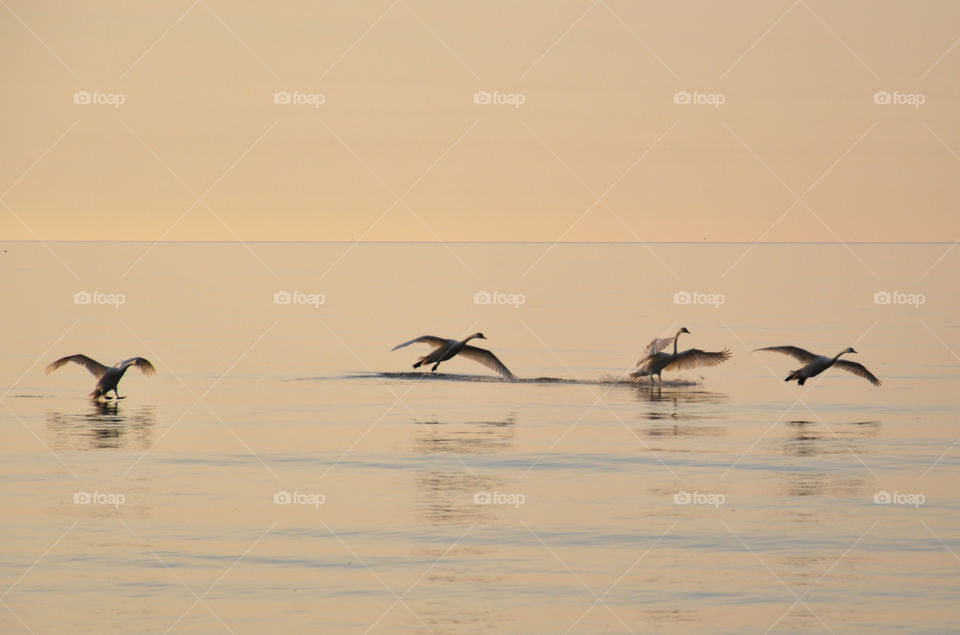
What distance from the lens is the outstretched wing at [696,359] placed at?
5016 centimetres

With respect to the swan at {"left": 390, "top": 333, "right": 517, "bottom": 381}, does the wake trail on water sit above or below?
above

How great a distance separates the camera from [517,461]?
35250mm

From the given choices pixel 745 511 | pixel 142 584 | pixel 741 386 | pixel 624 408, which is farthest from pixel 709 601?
pixel 741 386

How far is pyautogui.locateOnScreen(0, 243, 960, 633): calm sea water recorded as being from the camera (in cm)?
2414

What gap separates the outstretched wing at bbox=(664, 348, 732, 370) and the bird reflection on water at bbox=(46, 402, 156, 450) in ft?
59.0

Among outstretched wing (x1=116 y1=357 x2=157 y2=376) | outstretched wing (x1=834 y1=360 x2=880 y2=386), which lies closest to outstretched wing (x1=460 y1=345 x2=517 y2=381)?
outstretched wing (x1=116 y1=357 x2=157 y2=376)

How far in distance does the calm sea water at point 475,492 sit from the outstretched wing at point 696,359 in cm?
101

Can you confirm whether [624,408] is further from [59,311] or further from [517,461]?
[59,311]

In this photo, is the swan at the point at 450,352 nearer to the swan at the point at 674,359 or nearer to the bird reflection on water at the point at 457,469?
the bird reflection on water at the point at 457,469

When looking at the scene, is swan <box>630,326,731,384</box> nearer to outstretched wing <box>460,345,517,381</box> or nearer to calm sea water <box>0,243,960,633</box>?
calm sea water <box>0,243,960,633</box>

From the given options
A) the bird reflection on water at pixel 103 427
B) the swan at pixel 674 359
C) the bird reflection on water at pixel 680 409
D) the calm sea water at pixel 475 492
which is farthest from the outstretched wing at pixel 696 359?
the bird reflection on water at pixel 103 427

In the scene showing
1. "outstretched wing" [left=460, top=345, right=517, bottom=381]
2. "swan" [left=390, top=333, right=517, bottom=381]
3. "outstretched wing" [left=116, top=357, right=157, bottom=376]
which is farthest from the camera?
"outstretched wing" [left=460, top=345, right=517, bottom=381]

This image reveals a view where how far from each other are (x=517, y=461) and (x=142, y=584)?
40.4 ft

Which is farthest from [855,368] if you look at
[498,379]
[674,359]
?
[498,379]
